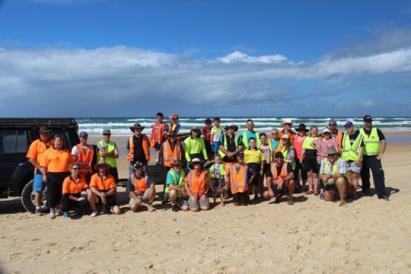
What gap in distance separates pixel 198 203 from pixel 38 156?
3.21 m

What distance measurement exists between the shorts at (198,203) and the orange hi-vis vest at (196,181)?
0.68 ft

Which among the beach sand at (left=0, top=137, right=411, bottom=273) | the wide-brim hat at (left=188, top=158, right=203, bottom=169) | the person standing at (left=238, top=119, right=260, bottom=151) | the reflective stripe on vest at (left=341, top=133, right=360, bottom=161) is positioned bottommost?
the beach sand at (left=0, top=137, right=411, bottom=273)

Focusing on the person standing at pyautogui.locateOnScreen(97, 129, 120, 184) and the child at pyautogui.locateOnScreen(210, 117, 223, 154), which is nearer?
the person standing at pyautogui.locateOnScreen(97, 129, 120, 184)

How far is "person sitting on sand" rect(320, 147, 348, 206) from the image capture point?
30.6 feet

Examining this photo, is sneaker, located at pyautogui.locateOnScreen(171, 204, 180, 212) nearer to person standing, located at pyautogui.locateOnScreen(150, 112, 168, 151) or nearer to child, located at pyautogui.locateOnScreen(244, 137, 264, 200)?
child, located at pyautogui.locateOnScreen(244, 137, 264, 200)

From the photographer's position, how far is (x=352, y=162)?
9617mm

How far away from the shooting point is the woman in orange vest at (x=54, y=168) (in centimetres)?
838

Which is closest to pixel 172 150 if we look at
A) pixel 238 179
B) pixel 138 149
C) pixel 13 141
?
pixel 138 149

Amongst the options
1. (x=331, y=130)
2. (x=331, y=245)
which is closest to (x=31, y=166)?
(x=331, y=245)

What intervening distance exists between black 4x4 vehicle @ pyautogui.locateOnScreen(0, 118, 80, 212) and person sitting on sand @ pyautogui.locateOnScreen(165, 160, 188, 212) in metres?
2.49

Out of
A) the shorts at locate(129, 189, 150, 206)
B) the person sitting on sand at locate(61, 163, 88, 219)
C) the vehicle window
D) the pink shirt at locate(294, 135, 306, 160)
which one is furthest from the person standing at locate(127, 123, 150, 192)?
the pink shirt at locate(294, 135, 306, 160)

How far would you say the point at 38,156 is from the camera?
8.45m

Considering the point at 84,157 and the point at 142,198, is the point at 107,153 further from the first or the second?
the point at 142,198

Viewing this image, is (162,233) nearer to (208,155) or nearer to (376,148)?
(208,155)
